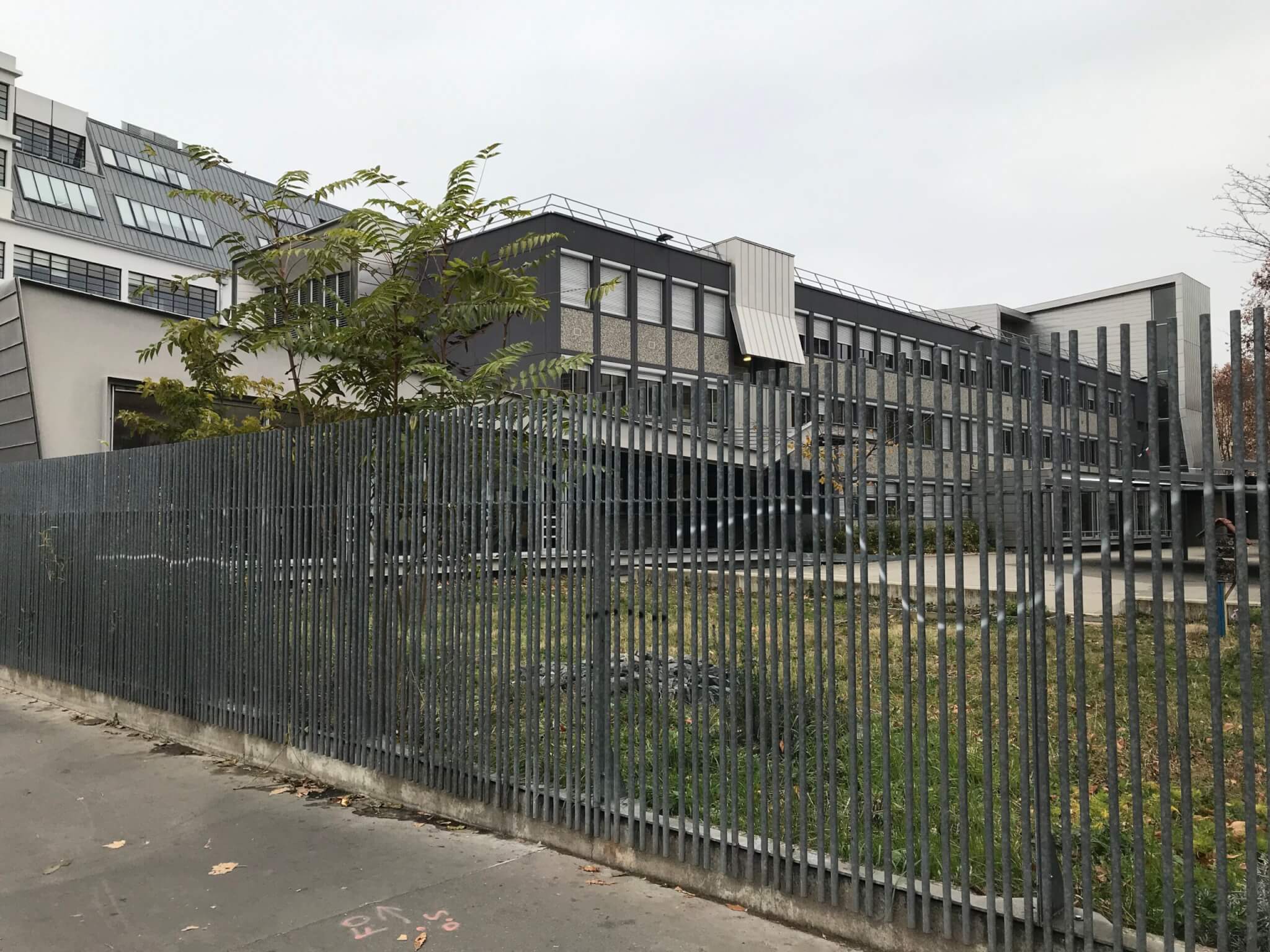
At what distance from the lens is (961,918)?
3969mm

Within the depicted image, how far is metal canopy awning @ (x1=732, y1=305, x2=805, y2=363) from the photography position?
1380 inches

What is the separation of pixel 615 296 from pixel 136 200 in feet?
100

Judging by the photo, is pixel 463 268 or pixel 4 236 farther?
pixel 4 236

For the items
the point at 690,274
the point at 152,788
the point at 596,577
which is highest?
the point at 690,274

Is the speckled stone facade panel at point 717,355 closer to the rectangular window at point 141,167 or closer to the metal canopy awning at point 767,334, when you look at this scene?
the metal canopy awning at point 767,334

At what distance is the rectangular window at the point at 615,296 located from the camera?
31047mm

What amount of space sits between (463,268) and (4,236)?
143 ft

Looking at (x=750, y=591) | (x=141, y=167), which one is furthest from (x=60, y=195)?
(x=750, y=591)

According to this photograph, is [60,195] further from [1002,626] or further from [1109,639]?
[1109,639]

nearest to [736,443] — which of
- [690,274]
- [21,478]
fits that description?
[21,478]

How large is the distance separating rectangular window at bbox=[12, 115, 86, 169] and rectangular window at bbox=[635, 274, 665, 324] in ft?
104

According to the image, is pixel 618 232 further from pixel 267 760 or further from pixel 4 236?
pixel 4 236

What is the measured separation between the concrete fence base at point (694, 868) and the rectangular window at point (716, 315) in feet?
91.4

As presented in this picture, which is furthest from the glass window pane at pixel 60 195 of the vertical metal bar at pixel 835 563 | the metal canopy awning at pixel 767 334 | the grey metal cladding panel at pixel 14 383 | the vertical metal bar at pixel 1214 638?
the vertical metal bar at pixel 1214 638
